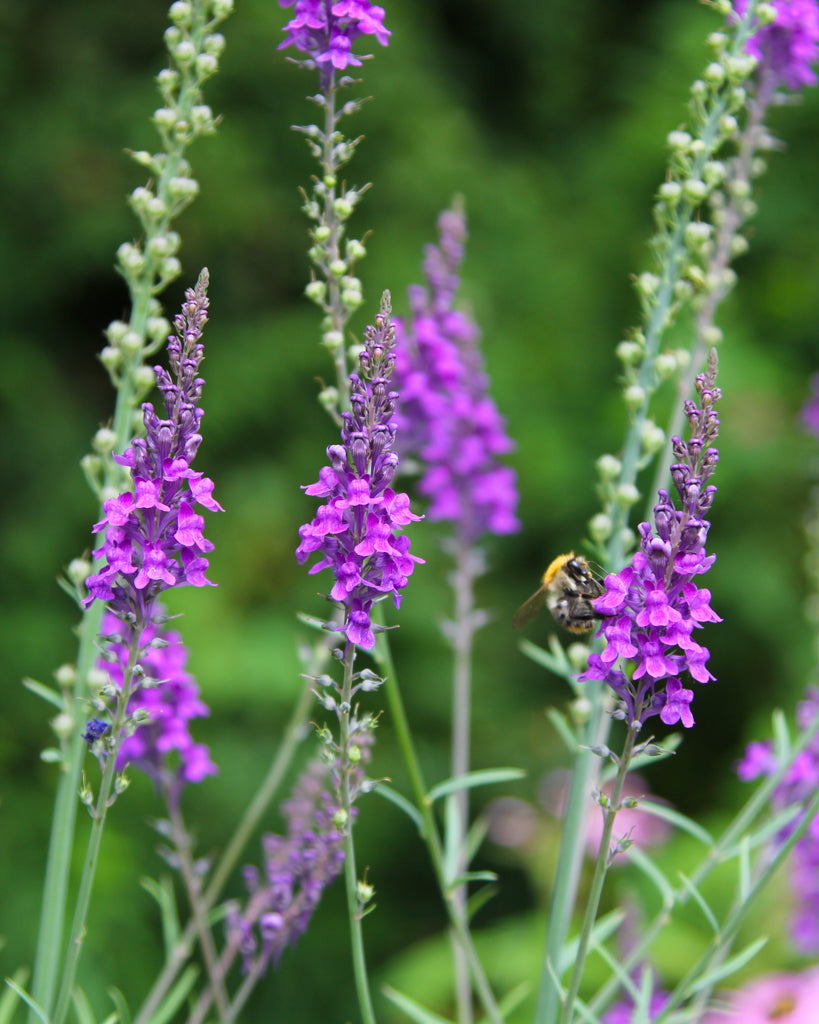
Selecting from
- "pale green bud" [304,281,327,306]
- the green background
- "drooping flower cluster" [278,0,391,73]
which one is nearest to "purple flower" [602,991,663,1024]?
the green background

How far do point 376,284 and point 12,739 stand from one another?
121 inches

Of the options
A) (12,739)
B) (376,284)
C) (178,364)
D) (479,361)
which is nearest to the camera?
(178,364)

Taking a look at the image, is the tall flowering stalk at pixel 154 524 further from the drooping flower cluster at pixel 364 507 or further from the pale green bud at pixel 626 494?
the pale green bud at pixel 626 494

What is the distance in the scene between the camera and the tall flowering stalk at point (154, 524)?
5.16ft

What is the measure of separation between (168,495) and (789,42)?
83.6 inches

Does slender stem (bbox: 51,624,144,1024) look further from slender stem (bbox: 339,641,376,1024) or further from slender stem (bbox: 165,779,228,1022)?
slender stem (bbox: 165,779,228,1022)

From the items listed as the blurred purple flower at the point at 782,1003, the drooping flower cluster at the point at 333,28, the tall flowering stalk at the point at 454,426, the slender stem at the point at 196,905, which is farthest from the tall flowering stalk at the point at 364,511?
the blurred purple flower at the point at 782,1003

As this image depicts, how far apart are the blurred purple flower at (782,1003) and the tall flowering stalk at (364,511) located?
1957mm

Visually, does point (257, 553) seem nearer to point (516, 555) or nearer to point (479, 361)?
point (516, 555)

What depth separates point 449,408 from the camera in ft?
10.7

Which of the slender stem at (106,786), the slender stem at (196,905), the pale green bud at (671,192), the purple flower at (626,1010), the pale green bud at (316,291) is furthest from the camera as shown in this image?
the purple flower at (626,1010)

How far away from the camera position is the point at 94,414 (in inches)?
258

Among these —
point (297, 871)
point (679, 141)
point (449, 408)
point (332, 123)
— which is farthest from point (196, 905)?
point (679, 141)

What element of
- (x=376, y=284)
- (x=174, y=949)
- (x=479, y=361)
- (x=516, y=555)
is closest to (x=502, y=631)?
(x=516, y=555)
